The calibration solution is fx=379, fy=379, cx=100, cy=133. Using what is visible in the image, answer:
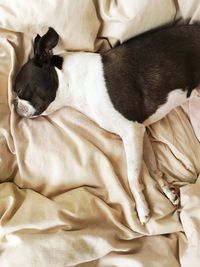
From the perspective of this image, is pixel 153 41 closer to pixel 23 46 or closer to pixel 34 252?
pixel 23 46

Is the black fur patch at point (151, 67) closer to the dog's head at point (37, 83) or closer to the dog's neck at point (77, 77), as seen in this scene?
the dog's neck at point (77, 77)

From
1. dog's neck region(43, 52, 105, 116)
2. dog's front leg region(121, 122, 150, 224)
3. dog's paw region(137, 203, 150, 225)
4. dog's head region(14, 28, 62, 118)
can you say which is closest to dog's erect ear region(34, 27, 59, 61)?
dog's head region(14, 28, 62, 118)

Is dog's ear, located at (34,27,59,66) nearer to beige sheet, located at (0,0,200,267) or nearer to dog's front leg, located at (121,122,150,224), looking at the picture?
beige sheet, located at (0,0,200,267)

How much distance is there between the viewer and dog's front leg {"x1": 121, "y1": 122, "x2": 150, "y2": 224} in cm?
179

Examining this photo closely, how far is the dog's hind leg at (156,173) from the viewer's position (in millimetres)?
1848

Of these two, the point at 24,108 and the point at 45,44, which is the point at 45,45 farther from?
the point at 24,108

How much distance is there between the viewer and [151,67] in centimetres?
179

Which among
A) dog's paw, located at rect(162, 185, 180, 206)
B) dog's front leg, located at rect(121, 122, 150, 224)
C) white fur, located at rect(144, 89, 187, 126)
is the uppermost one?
white fur, located at rect(144, 89, 187, 126)

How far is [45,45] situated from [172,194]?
3.05 feet

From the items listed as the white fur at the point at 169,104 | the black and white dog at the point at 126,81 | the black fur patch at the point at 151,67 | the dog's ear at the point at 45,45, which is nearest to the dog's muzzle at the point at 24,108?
the black and white dog at the point at 126,81

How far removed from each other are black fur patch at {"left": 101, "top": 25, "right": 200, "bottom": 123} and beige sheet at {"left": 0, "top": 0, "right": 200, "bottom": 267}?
0.09 m

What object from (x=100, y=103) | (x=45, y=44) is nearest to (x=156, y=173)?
(x=100, y=103)

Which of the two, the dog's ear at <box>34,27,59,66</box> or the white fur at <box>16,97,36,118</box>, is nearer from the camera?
the dog's ear at <box>34,27,59,66</box>

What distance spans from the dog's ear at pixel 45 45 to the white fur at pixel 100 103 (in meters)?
0.10
